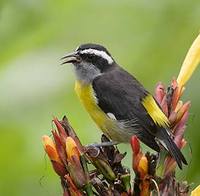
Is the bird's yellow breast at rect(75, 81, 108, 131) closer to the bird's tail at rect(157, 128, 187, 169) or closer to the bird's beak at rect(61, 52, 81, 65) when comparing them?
the bird's beak at rect(61, 52, 81, 65)

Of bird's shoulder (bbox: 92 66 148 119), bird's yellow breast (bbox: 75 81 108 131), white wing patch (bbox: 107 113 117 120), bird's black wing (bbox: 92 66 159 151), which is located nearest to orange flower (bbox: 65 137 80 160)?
bird's black wing (bbox: 92 66 159 151)

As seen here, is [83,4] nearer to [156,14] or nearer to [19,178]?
[156,14]

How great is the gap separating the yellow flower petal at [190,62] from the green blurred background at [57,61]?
20 cm

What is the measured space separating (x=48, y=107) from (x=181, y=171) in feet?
2.14

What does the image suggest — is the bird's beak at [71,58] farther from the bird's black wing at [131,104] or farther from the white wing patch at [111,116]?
the white wing patch at [111,116]

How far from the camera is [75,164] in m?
3.73

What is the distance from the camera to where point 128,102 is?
4461 millimetres

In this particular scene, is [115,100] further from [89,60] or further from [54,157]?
[54,157]

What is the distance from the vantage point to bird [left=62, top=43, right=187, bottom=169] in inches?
171

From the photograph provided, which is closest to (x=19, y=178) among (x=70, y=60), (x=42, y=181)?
(x=42, y=181)

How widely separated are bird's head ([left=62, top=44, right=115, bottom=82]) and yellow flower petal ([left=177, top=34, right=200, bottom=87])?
0.61 metres

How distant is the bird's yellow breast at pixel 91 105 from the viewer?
4.78 meters

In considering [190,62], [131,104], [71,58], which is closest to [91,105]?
[71,58]

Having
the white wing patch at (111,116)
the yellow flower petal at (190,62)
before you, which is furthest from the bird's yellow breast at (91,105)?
the yellow flower petal at (190,62)
